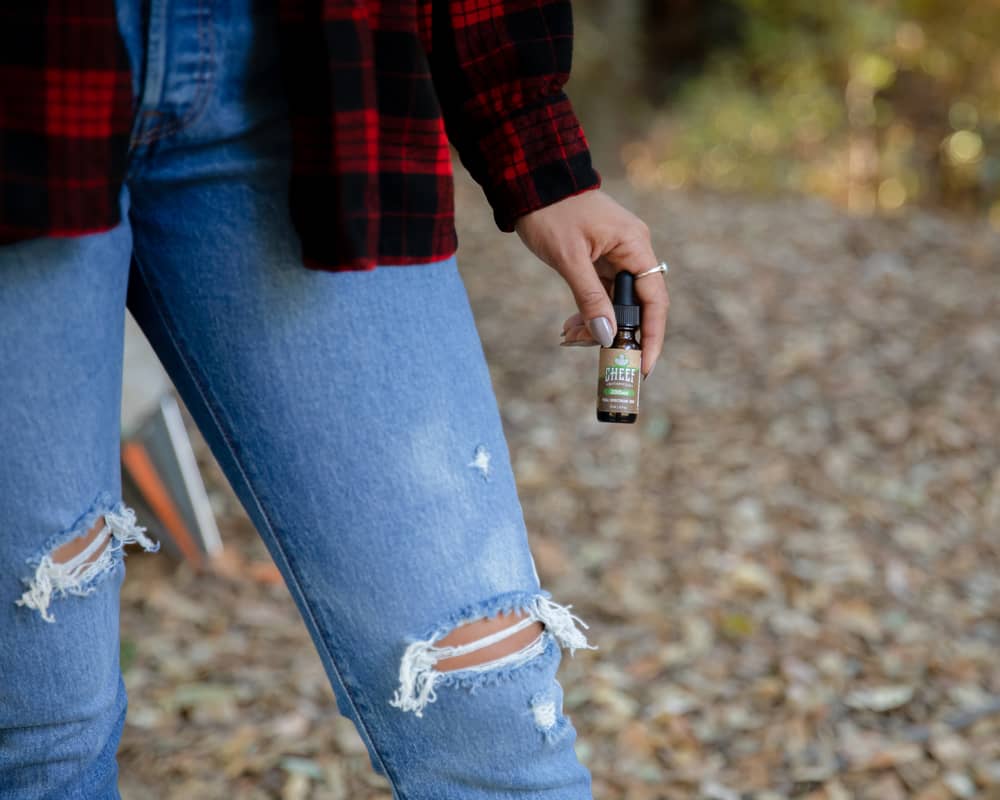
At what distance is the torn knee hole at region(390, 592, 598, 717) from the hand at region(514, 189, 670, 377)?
33 cm

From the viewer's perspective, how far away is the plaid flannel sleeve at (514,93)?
107cm

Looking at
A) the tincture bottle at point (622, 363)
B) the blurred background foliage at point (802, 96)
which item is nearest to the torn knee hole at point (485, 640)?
the tincture bottle at point (622, 363)

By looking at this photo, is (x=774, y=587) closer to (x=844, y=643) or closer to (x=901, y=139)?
(x=844, y=643)

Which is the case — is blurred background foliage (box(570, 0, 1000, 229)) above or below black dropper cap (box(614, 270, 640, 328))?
below

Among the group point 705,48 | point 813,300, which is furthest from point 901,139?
point 813,300

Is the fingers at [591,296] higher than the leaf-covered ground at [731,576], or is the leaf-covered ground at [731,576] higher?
the fingers at [591,296]

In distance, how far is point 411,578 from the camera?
98cm

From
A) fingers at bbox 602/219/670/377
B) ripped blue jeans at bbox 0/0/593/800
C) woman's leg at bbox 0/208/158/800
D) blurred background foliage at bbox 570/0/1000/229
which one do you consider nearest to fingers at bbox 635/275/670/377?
fingers at bbox 602/219/670/377

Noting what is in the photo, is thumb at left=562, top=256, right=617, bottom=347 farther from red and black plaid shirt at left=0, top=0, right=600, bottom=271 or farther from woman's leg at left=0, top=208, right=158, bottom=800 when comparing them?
woman's leg at left=0, top=208, right=158, bottom=800

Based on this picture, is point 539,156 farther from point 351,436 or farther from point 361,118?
point 351,436

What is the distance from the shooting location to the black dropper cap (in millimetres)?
1164

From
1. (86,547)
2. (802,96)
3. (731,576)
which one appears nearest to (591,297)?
(86,547)

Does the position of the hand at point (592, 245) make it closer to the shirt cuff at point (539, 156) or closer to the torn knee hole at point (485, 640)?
the shirt cuff at point (539, 156)

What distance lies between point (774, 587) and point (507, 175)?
2105 millimetres
